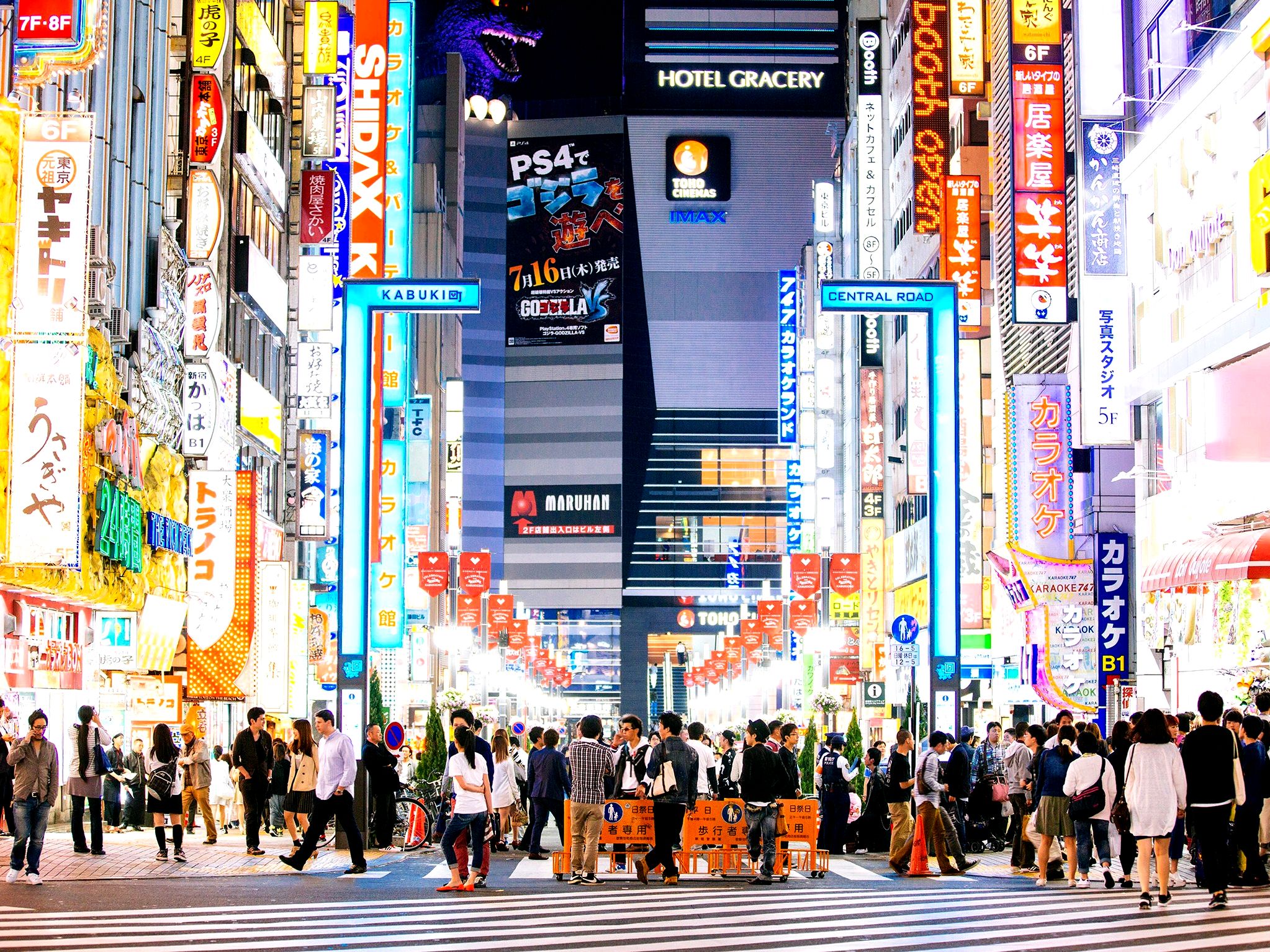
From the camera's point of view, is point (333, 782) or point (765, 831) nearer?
point (333, 782)

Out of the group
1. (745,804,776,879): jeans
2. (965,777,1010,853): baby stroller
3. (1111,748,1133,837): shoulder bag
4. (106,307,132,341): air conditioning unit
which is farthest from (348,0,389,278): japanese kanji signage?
(1111,748,1133,837): shoulder bag

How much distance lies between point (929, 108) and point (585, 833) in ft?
116

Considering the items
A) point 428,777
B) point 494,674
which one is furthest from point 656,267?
point 428,777

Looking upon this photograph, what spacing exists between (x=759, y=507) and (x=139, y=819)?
8889cm

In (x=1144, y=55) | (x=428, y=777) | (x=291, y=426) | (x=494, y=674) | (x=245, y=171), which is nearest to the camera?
(x=428, y=777)

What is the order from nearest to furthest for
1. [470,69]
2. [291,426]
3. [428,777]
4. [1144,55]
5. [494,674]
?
1. [428,777]
2. [1144,55]
3. [291,426]
4. [494,674]
5. [470,69]

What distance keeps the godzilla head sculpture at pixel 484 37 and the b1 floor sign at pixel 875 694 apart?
6555 centimetres

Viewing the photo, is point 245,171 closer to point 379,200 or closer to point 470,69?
point 379,200

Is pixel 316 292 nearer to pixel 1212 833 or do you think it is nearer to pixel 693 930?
pixel 1212 833

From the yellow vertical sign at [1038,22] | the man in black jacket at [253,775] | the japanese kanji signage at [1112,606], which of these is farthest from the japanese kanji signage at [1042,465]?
the man in black jacket at [253,775]

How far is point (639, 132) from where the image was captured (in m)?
116

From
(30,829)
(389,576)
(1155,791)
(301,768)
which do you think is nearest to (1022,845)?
(1155,791)

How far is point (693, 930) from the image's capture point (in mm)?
12703

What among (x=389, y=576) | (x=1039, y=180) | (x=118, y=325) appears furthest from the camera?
(x=389, y=576)
